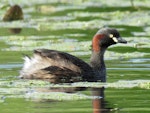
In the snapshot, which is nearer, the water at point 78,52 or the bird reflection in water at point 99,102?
the bird reflection in water at point 99,102

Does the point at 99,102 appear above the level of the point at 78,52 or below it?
below

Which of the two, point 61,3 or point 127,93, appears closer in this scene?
point 127,93

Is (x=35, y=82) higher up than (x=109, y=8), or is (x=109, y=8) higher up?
(x=109, y=8)

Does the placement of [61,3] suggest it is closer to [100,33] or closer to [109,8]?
[109,8]

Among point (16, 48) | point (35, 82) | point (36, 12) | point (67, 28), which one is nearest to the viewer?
point (35, 82)

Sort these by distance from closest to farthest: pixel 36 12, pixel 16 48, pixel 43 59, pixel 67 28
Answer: pixel 43 59
pixel 16 48
pixel 67 28
pixel 36 12

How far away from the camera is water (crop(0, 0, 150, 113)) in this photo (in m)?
10.6

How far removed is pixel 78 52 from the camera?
16.3 m

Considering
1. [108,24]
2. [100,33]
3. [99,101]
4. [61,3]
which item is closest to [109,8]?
[61,3]

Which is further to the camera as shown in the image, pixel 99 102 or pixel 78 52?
pixel 78 52

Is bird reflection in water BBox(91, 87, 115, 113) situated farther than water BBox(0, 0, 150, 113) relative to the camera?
No

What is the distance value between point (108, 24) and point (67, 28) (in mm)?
1308

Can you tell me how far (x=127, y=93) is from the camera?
37.7ft

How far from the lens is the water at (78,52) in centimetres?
1063
